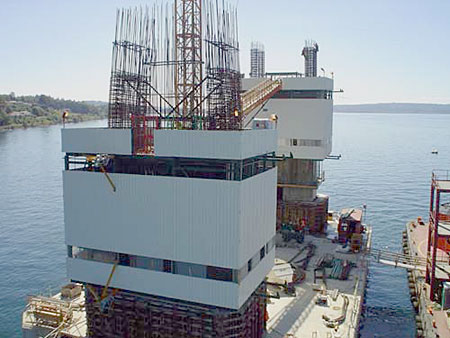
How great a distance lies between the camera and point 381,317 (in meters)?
39.1

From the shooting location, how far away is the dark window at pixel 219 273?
2292 centimetres

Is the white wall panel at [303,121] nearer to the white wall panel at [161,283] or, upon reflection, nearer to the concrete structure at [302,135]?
the concrete structure at [302,135]

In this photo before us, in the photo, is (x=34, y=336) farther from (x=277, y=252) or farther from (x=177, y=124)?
(x=277, y=252)

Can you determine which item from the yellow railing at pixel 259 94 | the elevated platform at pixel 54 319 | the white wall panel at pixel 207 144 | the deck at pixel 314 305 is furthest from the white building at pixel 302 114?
the elevated platform at pixel 54 319

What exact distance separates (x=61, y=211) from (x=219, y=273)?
170 ft

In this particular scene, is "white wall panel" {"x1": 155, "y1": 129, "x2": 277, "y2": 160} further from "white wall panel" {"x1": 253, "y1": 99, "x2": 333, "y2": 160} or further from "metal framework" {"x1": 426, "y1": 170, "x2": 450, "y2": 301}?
"white wall panel" {"x1": 253, "y1": 99, "x2": 333, "y2": 160}

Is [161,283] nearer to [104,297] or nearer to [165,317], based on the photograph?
[165,317]

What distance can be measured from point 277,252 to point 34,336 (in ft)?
69.6

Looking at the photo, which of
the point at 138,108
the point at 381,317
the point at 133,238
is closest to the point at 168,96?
the point at 138,108

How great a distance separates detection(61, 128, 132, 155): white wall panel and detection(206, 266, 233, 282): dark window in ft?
23.8

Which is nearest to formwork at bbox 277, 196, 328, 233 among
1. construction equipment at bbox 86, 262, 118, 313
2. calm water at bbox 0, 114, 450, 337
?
calm water at bbox 0, 114, 450, 337

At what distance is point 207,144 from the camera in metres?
22.1

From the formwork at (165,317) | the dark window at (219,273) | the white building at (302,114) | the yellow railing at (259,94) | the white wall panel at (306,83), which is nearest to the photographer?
the dark window at (219,273)

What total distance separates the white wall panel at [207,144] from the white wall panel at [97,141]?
2140mm
